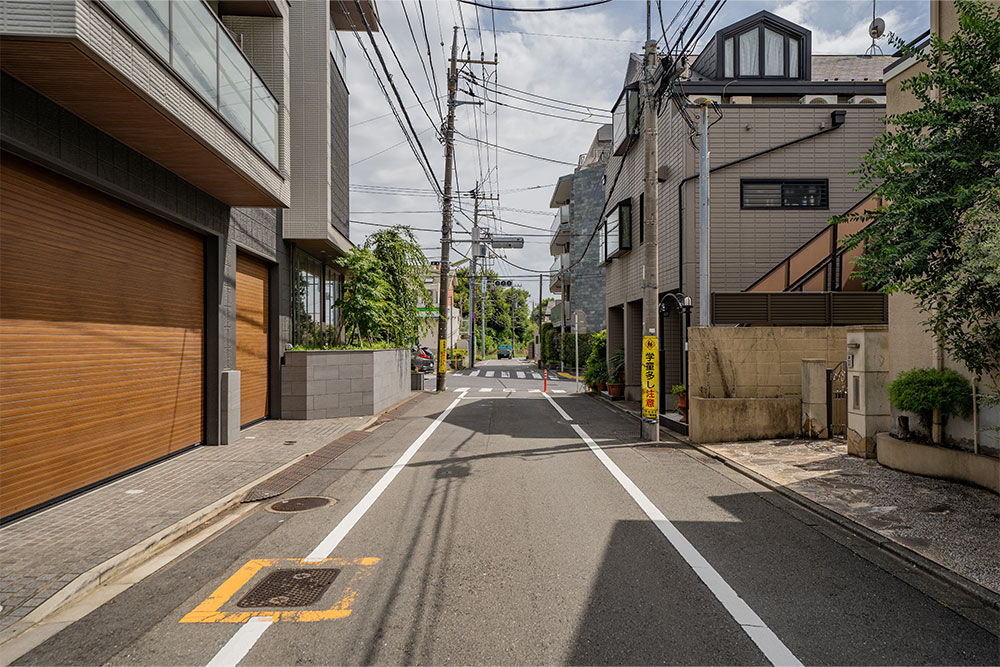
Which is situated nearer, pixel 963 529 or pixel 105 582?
pixel 105 582

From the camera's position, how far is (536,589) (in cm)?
451

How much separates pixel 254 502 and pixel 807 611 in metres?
6.13

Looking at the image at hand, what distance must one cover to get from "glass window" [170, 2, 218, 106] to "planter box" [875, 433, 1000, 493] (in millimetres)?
11231

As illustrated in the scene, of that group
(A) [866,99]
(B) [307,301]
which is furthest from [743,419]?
(A) [866,99]

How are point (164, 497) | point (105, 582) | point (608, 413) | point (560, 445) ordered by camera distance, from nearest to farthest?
point (105, 582), point (164, 497), point (560, 445), point (608, 413)

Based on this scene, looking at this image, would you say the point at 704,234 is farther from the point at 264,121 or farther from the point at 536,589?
the point at 536,589

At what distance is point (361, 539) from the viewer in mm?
5738

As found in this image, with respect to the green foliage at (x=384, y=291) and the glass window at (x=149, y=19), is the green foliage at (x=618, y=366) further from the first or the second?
the glass window at (x=149, y=19)

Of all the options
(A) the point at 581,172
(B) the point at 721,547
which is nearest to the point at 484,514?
(B) the point at 721,547

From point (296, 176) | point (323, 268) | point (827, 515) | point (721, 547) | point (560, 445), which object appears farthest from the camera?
point (323, 268)

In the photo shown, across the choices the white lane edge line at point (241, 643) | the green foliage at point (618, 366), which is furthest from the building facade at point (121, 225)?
the green foliage at point (618, 366)

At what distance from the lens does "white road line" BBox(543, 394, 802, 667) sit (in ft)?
11.9

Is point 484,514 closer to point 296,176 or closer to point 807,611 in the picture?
point 807,611

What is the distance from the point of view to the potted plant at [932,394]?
7.72m
